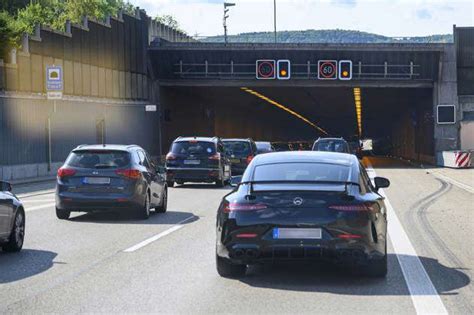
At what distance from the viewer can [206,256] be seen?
11.5 m

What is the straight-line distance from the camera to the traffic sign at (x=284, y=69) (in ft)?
171

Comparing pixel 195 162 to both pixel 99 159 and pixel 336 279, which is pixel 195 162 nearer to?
pixel 99 159

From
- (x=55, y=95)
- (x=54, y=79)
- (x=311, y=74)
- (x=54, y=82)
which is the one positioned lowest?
(x=55, y=95)

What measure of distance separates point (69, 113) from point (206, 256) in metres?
32.3

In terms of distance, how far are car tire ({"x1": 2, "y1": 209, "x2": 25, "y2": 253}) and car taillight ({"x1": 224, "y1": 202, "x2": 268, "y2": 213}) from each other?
3.65m

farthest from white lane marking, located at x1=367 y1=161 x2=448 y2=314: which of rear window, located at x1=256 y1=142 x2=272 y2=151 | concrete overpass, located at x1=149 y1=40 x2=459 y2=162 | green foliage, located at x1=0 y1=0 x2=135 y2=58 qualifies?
green foliage, located at x1=0 y1=0 x2=135 y2=58

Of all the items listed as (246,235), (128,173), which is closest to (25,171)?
(128,173)

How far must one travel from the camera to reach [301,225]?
9.12 metres

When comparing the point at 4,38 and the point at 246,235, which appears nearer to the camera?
the point at 246,235

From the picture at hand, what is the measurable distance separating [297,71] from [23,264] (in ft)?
141

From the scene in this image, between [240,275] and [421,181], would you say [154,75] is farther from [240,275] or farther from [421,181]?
[240,275]

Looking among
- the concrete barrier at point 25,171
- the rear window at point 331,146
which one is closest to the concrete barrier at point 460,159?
the rear window at point 331,146

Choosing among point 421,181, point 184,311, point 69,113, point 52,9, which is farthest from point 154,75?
point 52,9

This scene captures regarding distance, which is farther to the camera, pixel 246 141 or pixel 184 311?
pixel 246 141
